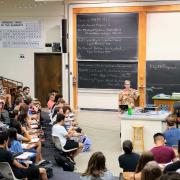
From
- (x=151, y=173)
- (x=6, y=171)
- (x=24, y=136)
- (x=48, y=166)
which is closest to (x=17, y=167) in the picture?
(x=6, y=171)

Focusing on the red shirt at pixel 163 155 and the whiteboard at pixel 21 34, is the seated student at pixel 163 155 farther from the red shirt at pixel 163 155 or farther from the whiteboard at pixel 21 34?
the whiteboard at pixel 21 34

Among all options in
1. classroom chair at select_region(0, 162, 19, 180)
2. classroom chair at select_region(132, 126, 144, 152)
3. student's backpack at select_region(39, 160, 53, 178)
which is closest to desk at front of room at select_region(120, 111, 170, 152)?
classroom chair at select_region(132, 126, 144, 152)

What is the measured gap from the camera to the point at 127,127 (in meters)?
8.48

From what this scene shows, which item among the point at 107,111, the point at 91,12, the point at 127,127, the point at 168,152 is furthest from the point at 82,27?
the point at 168,152

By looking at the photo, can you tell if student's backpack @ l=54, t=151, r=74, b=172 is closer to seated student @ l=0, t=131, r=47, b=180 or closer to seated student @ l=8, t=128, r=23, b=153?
seated student @ l=8, t=128, r=23, b=153

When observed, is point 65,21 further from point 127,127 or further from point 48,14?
point 127,127

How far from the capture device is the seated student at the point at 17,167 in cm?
564

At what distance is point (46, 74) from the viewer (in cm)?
1403

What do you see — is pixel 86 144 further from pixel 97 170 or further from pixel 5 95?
pixel 5 95

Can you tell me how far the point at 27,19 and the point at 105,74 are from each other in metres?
3.46

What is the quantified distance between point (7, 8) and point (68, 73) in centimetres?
327

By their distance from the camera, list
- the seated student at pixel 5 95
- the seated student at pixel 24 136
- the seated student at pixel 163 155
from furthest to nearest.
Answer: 1. the seated student at pixel 5 95
2. the seated student at pixel 24 136
3. the seated student at pixel 163 155

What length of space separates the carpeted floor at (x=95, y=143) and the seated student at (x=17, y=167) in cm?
97

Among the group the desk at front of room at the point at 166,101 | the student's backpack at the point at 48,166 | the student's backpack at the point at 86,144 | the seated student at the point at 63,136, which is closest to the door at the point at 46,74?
the desk at front of room at the point at 166,101
